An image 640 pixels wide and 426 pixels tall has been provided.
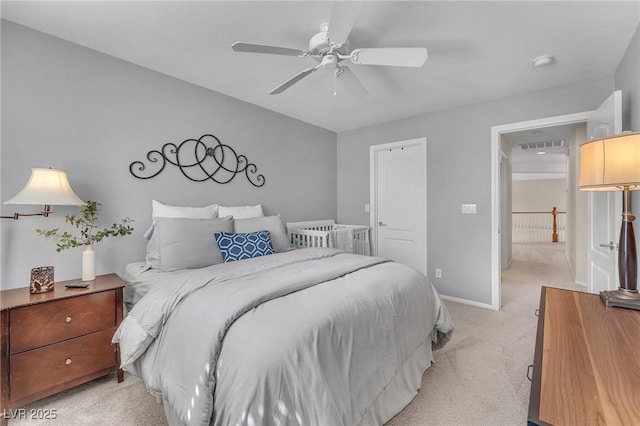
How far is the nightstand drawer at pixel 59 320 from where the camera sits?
167cm

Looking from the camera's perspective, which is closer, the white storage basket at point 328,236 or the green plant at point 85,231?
the green plant at point 85,231

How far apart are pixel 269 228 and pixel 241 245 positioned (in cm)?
45

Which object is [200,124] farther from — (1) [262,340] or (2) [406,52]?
(1) [262,340]

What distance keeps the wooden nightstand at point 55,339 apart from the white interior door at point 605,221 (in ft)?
11.7

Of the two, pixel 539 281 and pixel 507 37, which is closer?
pixel 507 37

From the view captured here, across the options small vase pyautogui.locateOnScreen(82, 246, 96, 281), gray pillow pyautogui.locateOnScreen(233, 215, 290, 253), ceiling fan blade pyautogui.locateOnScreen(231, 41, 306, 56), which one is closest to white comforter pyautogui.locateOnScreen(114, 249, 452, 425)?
small vase pyautogui.locateOnScreen(82, 246, 96, 281)

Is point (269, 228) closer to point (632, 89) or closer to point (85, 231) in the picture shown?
point (85, 231)

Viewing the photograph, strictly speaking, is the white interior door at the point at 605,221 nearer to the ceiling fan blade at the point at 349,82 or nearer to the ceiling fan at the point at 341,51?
the ceiling fan at the point at 341,51

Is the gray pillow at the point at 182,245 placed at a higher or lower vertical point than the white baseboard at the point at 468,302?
higher

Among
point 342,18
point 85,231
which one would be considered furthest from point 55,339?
point 342,18

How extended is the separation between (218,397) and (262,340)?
280 millimetres

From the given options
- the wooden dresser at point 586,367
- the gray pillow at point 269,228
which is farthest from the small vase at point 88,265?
the wooden dresser at point 586,367

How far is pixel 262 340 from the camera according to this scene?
120cm

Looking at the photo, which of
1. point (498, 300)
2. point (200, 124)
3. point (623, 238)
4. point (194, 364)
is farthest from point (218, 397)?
point (498, 300)
